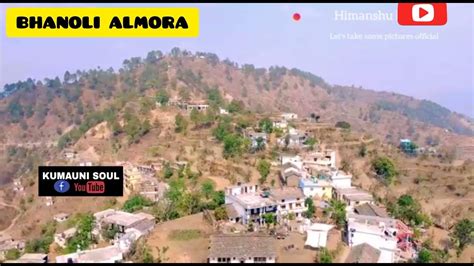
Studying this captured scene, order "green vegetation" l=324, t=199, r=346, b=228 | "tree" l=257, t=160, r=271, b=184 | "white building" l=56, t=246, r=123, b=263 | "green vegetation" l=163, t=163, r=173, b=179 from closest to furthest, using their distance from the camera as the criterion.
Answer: "white building" l=56, t=246, r=123, b=263 < "green vegetation" l=324, t=199, r=346, b=228 < "tree" l=257, t=160, r=271, b=184 < "green vegetation" l=163, t=163, r=173, b=179

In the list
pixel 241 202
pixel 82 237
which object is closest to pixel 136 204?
pixel 82 237

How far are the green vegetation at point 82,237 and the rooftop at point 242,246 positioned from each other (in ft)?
13.2

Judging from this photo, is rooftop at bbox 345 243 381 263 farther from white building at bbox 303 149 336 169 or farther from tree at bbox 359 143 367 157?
tree at bbox 359 143 367 157

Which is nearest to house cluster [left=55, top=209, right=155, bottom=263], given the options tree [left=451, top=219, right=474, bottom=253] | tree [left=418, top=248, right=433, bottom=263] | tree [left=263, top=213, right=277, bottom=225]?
tree [left=263, top=213, right=277, bottom=225]

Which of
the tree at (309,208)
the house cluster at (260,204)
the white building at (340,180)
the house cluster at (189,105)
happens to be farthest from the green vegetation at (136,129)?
the tree at (309,208)

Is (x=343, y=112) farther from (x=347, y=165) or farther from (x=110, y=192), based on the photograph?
(x=110, y=192)

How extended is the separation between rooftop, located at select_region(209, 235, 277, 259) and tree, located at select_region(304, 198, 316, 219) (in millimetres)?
3040

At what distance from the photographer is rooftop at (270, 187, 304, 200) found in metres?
14.2

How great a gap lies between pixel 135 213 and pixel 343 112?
32463mm

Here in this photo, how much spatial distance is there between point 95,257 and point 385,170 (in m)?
11.3

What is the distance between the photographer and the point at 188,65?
43.8 m

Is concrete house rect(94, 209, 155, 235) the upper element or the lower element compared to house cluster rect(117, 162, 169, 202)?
lower

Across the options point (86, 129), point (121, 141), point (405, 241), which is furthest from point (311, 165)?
point (86, 129)

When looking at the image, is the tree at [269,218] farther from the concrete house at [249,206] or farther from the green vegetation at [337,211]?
the green vegetation at [337,211]
